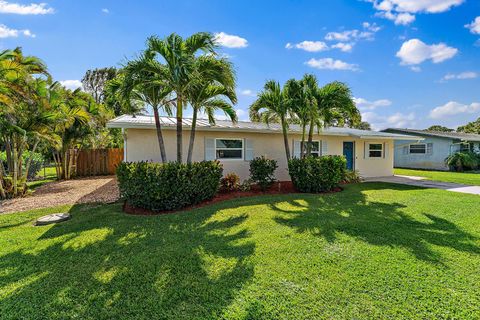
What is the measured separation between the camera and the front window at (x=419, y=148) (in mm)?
21781

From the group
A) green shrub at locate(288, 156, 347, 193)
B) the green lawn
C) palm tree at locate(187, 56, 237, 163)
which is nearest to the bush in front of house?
palm tree at locate(187, 56, 237, 163)

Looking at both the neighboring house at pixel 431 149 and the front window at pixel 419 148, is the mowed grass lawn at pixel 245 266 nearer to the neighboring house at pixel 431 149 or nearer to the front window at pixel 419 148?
the neighboring house at pixel 431 149

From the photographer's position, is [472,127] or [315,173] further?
[472,127]

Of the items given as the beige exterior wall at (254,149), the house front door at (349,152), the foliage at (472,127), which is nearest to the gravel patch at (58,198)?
the beige exterior wall at (254,149)

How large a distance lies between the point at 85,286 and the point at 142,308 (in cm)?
101

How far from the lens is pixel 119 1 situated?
8.32 metres

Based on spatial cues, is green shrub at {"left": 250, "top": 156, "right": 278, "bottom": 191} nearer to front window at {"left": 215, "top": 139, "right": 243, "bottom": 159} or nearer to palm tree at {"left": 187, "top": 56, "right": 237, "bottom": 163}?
front window at {"left": 215, "top": 139, "right": 243, "bottom": 159}

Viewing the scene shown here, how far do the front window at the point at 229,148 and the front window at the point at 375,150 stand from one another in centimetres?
839

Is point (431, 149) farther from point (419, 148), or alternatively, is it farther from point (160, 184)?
point (160, 184)

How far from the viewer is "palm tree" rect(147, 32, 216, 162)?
6.49 m

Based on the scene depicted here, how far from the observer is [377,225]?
5.39 meters

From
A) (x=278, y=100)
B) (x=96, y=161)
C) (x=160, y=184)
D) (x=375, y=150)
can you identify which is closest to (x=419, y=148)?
(x=375, y=150)

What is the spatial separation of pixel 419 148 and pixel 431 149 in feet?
2.96

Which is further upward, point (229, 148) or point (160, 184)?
point (229, 148)
